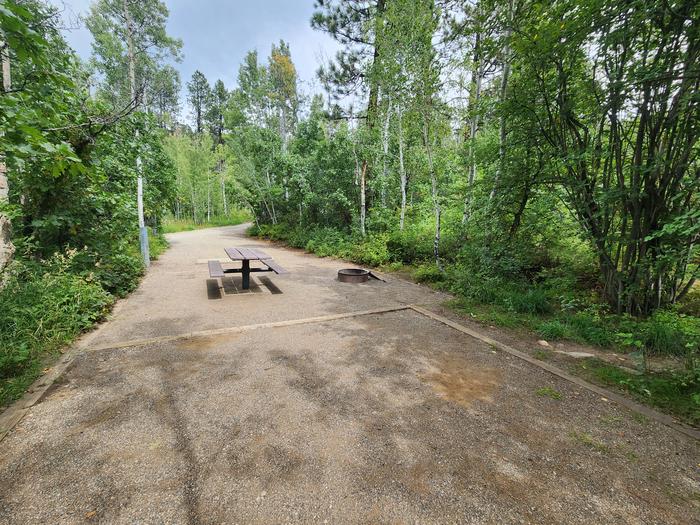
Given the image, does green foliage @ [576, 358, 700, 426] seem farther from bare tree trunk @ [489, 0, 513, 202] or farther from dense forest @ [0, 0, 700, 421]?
bare tree trunk @ [489, 0, 513, 202]

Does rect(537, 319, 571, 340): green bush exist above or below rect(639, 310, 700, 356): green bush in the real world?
below

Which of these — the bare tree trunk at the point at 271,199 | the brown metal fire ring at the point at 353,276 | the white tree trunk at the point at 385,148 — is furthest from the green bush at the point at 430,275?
the bare tree trunk at the point at 271,199

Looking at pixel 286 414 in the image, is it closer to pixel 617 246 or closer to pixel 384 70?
pixel 617 246

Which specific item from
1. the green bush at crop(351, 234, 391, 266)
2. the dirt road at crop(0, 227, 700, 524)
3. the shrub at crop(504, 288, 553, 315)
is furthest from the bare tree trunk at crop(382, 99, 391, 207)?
the dirt road at crop(0, 227, 700, 524)

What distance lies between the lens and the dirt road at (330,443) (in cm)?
156

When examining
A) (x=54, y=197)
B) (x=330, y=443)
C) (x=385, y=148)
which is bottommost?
(x=330, y=443)

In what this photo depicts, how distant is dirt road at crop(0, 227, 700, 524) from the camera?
1562 millimetres

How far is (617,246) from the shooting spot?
3.87 metres

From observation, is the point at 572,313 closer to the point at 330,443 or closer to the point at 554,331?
the point at 554,331

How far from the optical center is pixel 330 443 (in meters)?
1.99

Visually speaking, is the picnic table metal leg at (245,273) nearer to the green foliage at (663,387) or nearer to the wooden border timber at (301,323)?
the wooden border timber at (301,323)

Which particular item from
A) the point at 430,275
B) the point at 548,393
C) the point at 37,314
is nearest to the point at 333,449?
the point at 548,393

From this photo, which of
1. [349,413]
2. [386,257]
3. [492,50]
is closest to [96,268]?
[349,413]

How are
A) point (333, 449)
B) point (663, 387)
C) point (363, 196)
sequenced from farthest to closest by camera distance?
point (363, 196)
point (663, 387)
point (333, 449)
